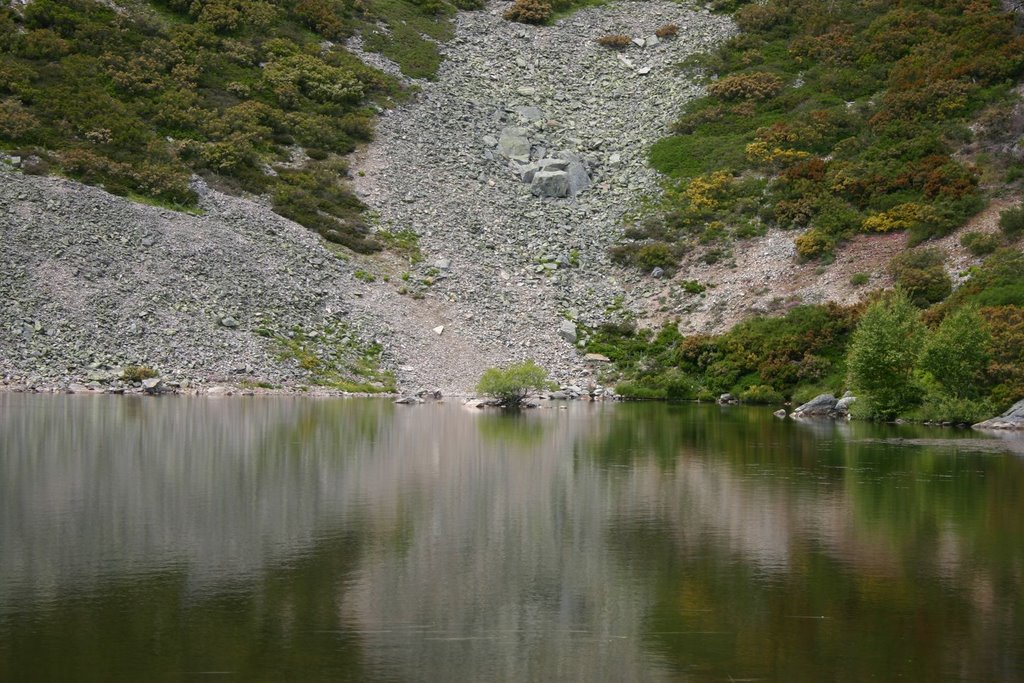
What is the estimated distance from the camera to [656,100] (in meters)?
102

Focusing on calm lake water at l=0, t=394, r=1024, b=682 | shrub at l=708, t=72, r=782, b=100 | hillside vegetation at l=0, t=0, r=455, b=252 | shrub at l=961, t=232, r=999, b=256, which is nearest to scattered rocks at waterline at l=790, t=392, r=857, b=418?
shrub at l=961, t=232, r=999, b=256

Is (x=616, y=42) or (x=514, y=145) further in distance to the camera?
(x=616, y=42)

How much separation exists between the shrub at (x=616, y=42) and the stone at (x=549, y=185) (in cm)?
2869

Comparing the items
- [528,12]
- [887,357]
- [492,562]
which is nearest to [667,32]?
[528,12]

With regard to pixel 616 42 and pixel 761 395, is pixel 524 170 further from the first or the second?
pixel 761 395

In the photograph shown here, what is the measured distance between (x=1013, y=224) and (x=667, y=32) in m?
54.2

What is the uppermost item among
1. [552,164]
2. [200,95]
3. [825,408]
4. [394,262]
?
[200,95]

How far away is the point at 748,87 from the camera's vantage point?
98.5 m

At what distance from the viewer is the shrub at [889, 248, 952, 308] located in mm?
65188

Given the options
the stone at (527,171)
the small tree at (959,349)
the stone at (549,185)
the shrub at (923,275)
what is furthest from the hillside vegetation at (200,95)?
the small tree at (959,349)

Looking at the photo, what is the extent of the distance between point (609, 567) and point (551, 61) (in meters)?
94.9

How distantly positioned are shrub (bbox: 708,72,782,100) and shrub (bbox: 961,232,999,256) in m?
33.7

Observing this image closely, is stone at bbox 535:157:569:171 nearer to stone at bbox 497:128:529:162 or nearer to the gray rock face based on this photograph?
stone at bbox 497:128:529:162

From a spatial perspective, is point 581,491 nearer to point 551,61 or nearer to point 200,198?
point 200,198
